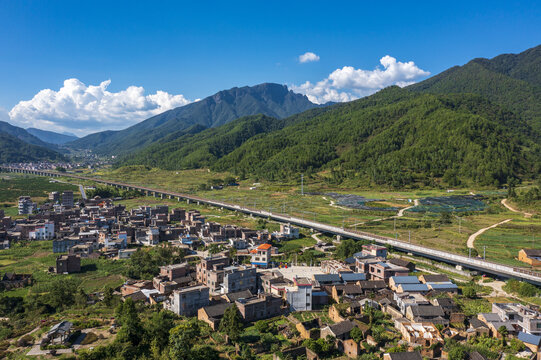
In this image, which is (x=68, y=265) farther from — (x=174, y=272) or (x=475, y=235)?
(x=475, y=235)

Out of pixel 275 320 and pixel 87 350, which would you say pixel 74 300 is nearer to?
pixel 87 350

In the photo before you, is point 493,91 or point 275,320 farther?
point 493,91

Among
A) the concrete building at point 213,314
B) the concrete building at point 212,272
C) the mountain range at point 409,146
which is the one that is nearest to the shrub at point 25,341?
the concrete building at point 213,314

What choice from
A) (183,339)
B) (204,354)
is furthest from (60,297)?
(204,354)

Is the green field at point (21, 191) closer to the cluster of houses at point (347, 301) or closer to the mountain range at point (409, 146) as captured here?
the cluster of houses at point (347, 301)

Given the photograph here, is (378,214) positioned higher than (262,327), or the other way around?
(378,214)

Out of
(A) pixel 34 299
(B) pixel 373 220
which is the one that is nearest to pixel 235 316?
(A) pixel 34 299

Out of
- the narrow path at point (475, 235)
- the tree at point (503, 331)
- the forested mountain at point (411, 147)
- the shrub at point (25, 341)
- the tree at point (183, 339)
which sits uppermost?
the forested mountain at point (411, 147)
